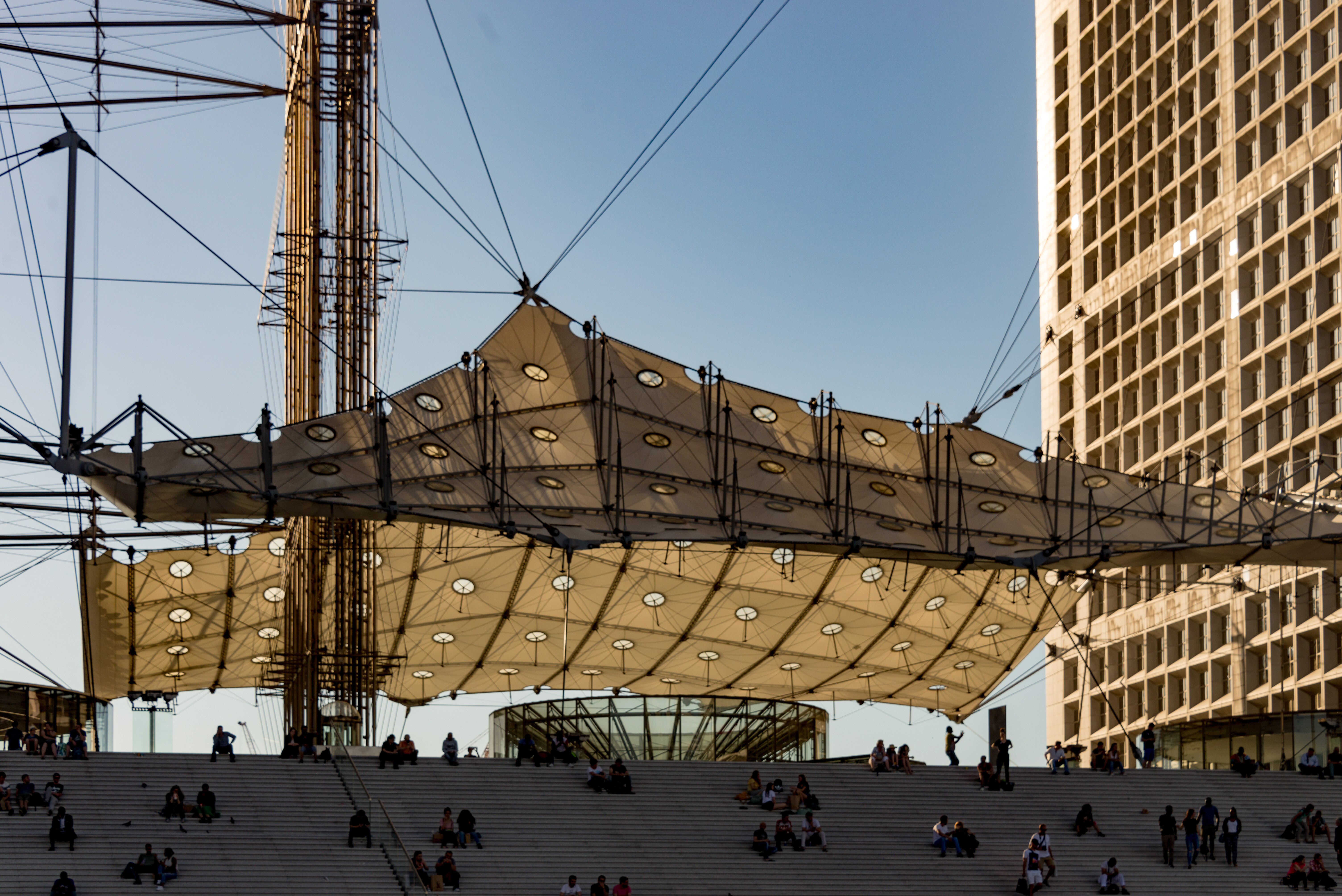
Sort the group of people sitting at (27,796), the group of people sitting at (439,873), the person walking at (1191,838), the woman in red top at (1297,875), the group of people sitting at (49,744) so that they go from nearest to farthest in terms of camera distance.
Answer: the group of people sitting at (439,873)
the group of people sitting at (27,796)
the woman in red top at (1297,875)
the person walking at (1191,838)
the group of people sitting at (49,744)

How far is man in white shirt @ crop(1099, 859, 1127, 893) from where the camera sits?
3956 centimetres

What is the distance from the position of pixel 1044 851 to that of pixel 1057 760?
944cm

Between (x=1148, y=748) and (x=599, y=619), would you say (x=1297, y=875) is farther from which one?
(x=599, y=619)

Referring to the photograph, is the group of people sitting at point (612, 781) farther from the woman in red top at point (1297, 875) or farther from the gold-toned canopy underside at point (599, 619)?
the woman in red top at point (1297, 875)

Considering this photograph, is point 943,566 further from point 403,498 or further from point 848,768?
point 403,498

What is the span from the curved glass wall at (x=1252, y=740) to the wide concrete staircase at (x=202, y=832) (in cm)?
2424

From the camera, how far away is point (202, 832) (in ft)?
127

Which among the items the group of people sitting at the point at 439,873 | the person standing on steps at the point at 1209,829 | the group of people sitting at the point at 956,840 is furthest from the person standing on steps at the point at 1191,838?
the group of people sitting at the point at 439,873

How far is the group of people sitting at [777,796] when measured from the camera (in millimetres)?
43156

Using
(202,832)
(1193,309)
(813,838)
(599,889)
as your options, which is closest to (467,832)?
(599,889)

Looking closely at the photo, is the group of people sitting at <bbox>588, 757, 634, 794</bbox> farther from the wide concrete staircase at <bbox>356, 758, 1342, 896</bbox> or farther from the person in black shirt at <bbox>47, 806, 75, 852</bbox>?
the person in black shirt at <bbox>47, 806, 75, 852</bbox>

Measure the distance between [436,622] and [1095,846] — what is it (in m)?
26.5

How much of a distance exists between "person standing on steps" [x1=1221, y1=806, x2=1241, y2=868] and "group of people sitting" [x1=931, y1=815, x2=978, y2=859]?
5.84m

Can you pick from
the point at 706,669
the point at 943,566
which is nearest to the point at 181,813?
the point at 943,566
